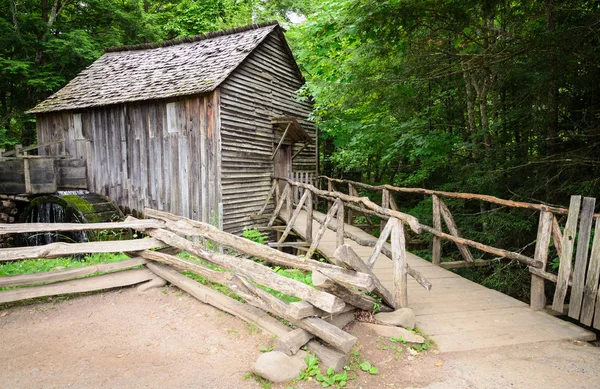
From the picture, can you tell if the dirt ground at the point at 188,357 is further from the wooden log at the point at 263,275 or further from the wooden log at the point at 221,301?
the wooden log at the point at 263,275

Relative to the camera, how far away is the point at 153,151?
1083 cm

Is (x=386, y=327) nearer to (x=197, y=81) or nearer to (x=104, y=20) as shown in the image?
(x=197, y=81)

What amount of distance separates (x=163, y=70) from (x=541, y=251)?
11.5 metres

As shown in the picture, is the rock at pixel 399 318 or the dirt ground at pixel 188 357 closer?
the dirt ground at pixel 188 357

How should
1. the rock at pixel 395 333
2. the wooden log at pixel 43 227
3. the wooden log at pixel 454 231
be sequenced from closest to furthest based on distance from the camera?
the rock at pixel 395 333 → the wooden log at pixel 43 227 → the wooden log at pixel 454 231

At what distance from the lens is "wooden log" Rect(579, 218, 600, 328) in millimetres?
3629

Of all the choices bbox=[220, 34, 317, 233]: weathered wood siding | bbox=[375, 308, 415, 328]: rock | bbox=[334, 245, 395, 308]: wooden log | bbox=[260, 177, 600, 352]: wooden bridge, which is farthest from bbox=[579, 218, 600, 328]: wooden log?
bbox=[220, 34, 317, 233]: weathered wood siding

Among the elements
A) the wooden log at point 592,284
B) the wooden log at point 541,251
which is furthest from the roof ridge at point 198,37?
the wooden log at point 592,284

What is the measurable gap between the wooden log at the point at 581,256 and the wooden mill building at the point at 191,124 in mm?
7840

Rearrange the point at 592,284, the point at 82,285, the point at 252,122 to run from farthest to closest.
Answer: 1. the point at 252,122
2. the point at 82,285
3. the point at 592,284

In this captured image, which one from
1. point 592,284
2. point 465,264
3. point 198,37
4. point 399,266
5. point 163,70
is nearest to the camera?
point 592,284

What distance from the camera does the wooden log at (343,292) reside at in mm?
3309

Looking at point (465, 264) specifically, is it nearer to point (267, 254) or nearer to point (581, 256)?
point (581, 256)

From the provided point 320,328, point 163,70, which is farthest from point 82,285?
point 163,70
